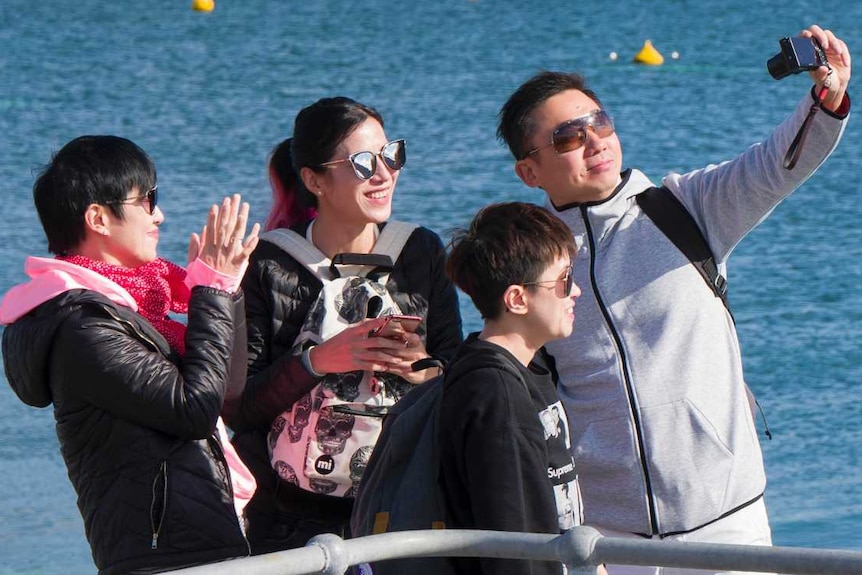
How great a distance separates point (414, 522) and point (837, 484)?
728 centimetres

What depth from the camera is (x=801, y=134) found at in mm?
3334

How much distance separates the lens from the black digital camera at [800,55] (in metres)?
3.34

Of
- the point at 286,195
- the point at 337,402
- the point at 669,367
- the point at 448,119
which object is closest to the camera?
the point at 669,367

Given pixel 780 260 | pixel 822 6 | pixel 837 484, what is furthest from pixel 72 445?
pixel 822 6

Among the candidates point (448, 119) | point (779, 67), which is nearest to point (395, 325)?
point (779, 67)

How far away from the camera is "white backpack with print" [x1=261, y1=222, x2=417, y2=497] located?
3.49 metres

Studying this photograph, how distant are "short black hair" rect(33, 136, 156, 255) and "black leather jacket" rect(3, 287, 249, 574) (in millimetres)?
202

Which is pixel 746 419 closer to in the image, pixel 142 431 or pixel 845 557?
pixel 845 557

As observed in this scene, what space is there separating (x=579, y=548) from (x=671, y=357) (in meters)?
1.02

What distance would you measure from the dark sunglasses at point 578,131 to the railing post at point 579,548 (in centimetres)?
133

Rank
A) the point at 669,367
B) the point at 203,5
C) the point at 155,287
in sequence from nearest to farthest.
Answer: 1. the point at 155,287
2. the point at 669,367
3. the point at 203,5

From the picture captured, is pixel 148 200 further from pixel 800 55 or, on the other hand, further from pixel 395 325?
pixel 800 55

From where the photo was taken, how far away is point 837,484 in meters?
9.52

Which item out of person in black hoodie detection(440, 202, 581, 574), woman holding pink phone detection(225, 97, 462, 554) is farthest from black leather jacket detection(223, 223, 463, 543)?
person in black hoodie detection(440, 202, 581, 574)
